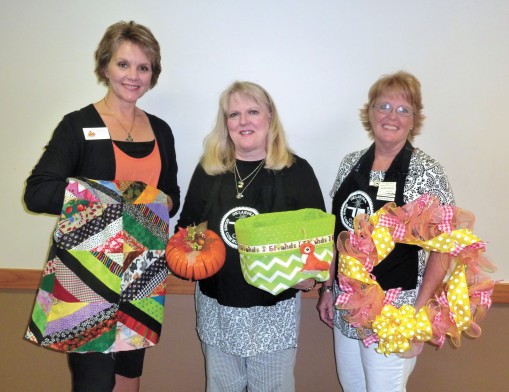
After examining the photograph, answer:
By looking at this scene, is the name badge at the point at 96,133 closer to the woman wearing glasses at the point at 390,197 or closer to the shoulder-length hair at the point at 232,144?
the shoulder-length hair at the point at 232,144

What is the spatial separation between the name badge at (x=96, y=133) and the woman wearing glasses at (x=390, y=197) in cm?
115

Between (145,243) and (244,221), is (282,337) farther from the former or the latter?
(145,243)

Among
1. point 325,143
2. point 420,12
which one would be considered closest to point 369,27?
point 420,12

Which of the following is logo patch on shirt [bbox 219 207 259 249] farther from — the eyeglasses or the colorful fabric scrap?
the eyeglasses

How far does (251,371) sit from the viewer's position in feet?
6.53

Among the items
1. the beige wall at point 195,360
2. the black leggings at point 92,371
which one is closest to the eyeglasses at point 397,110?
the beige wall at point 195,360

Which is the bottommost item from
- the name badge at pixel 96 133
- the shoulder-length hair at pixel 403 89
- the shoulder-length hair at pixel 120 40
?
the name badge at pixel 96 133

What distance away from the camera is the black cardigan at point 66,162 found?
5.76ft

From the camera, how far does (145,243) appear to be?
1.83 meters

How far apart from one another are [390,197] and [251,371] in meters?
1.03

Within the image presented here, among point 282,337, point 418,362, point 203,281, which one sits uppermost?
point 203,281

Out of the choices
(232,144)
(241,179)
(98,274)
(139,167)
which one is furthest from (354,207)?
(98,274)

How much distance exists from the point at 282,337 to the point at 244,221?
1.95 ft

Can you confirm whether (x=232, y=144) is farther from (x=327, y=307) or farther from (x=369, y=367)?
(x=369, y=367)
